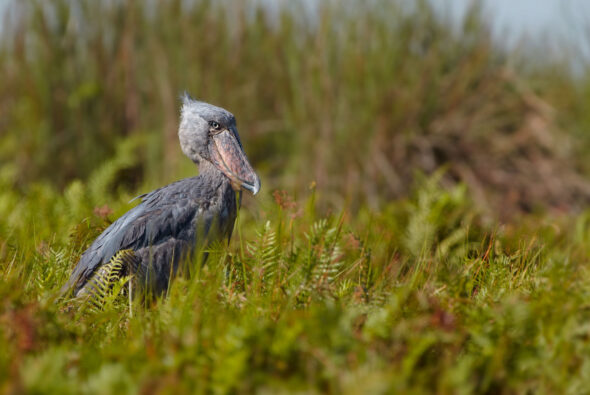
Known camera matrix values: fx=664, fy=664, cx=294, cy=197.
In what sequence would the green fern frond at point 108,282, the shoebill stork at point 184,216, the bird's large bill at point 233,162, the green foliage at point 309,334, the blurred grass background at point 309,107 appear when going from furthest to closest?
the blurred grass background at point 309,107 → the bird's large bill at point 233,162 → the shoebill stork at point 184,216 → the green fern frond at point 108,282 → the green foliage at point 309,334

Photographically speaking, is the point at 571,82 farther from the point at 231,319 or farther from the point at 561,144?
the point at 231,319

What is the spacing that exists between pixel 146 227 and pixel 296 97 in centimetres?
355

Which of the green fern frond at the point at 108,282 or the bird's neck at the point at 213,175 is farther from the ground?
the bird's neck at the point at 213,175

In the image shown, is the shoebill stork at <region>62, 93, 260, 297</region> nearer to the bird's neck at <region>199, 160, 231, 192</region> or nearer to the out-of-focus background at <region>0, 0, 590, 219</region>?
the bird's neck at <region>199, 160, 231, 192</region>

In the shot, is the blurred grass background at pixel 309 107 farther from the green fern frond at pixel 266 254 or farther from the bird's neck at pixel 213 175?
the green fern frond at pixel 266 254

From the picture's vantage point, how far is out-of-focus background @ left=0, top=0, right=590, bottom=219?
20.7 ft

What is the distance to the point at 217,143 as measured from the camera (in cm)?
362

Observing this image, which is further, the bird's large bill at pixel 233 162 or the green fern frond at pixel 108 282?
the bird's large bill at pixel 233 162

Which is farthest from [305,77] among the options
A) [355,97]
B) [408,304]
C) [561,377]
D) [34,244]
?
[561,377]

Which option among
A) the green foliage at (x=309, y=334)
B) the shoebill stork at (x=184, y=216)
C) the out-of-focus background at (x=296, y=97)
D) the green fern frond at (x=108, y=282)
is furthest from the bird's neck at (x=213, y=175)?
the out-of-focus background at (x=296, y=97)

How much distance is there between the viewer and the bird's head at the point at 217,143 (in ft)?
11.5

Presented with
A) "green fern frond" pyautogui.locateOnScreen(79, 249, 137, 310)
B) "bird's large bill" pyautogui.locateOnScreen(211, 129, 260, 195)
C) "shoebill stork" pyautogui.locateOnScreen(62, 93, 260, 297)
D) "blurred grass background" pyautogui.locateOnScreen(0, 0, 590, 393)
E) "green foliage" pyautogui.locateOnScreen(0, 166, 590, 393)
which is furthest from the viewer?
"blurred grass background" pyautogui.locateOnScreen(0, 0, 590, 393)

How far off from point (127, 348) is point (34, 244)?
1.05 m

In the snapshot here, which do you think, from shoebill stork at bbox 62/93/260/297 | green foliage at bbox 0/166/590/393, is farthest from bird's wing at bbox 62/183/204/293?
green foliage at bbox 0/166/590/393
